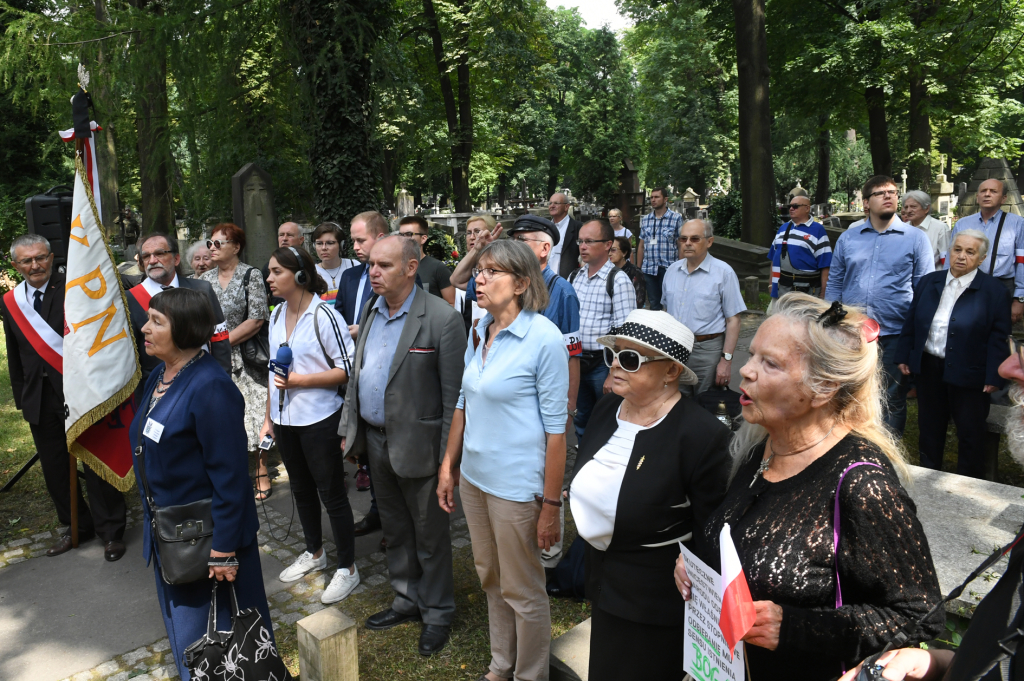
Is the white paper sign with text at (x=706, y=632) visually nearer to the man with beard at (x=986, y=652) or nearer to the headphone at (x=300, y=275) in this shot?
the man with beard at (x=986, y=652)

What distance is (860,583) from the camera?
6.00 feet

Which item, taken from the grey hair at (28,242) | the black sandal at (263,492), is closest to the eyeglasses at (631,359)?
the black sandal at (263,492)

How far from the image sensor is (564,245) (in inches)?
315

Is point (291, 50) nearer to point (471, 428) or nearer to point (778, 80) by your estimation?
point (471, 428)

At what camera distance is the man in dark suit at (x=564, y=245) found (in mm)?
7801

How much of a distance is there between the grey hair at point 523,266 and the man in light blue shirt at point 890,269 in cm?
355

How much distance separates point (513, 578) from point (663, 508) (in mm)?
1129

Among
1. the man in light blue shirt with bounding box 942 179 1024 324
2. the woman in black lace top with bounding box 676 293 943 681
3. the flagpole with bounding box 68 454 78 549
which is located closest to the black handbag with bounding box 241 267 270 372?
the flagpole with bounding box 68 454 78 549

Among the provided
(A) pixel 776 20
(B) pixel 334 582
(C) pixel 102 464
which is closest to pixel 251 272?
(C) pixel 102 464

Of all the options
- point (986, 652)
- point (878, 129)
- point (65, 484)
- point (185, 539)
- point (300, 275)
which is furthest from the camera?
point (878, 129)

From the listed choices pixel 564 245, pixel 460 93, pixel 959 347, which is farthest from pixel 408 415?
pixel 460 93

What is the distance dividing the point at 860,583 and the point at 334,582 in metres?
3.40

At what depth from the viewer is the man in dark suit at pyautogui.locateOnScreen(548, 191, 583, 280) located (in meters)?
7.80

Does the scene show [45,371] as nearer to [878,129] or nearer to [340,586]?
[340,586]
